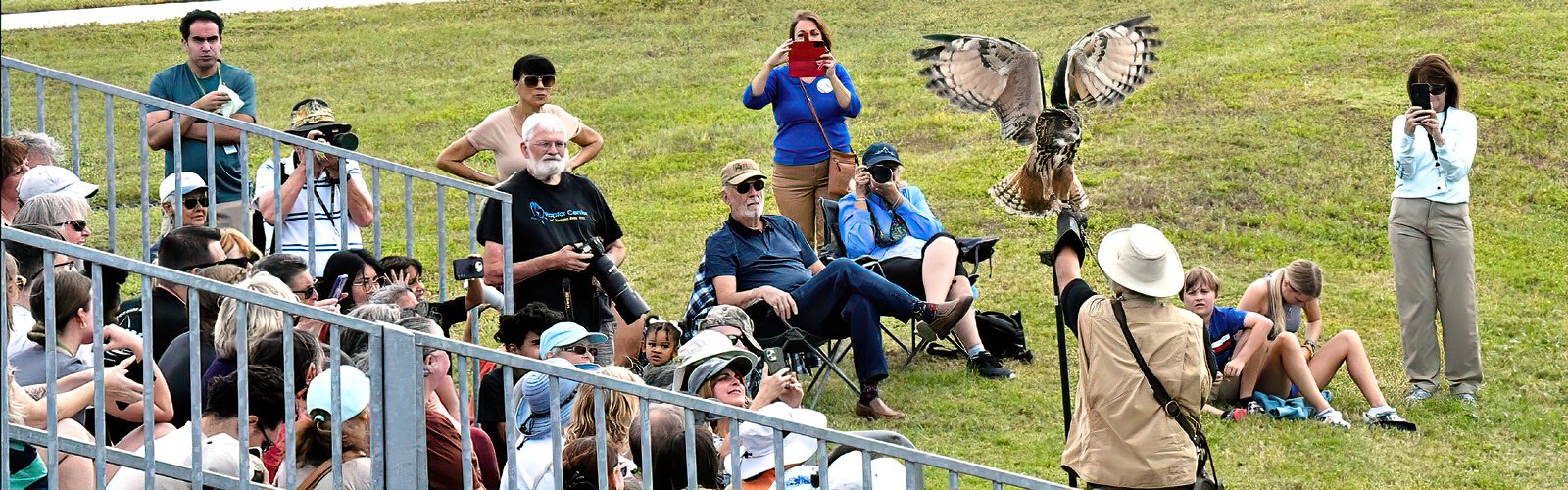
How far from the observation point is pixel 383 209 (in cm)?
1357

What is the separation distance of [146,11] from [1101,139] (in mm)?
14718

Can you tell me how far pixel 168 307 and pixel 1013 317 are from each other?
4.97 m

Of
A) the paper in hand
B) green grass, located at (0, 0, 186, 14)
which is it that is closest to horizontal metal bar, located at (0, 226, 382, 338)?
the paper in hand

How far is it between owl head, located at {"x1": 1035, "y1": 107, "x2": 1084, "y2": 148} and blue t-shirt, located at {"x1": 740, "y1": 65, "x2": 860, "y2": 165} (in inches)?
136

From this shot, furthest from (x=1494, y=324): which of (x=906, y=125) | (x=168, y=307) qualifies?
(x=168, y=307)

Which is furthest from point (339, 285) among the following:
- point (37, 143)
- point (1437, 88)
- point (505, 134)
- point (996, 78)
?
point (1437, 88)

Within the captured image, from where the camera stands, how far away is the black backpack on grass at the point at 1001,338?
369 inches

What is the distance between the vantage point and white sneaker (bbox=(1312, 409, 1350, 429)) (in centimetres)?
821

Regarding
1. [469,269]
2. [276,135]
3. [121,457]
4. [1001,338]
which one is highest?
[276,135]

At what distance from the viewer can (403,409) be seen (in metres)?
4.25

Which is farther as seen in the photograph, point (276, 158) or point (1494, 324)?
point (1494, 324)

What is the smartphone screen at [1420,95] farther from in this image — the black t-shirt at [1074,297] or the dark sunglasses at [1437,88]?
the black t-shirt at [1074,297]

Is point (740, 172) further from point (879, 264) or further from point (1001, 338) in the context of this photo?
point (1001, 338)

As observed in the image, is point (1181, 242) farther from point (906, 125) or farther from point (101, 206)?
point (101, 206)
